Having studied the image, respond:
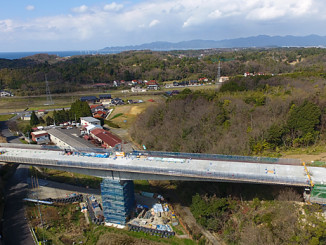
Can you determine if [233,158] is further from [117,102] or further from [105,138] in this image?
[117,102]

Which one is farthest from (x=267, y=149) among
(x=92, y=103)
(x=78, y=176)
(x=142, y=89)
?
(x=142, y=89)

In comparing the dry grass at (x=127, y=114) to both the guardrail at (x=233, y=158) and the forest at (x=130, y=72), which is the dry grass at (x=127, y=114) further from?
the forest at (x=130, y=72)

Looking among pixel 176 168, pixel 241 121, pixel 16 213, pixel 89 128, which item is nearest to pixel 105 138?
pixel 89 128

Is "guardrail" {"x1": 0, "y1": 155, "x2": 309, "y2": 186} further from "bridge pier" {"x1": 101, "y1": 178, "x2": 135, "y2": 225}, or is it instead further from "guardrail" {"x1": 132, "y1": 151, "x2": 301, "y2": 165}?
"guardrail" {"x1": 132, "y1": 151, "x2": 301, "y2": 165}

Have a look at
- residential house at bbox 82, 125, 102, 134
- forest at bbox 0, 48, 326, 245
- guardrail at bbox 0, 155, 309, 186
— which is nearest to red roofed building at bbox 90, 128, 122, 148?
residential house at bbox 82, 125, 102, 134

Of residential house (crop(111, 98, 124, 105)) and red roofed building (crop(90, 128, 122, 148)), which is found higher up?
residential house (crop(111, 98, 124, 105))

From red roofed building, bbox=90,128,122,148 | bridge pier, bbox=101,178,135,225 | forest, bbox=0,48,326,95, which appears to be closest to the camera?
bridge pier, bbox=101,178,135,225
